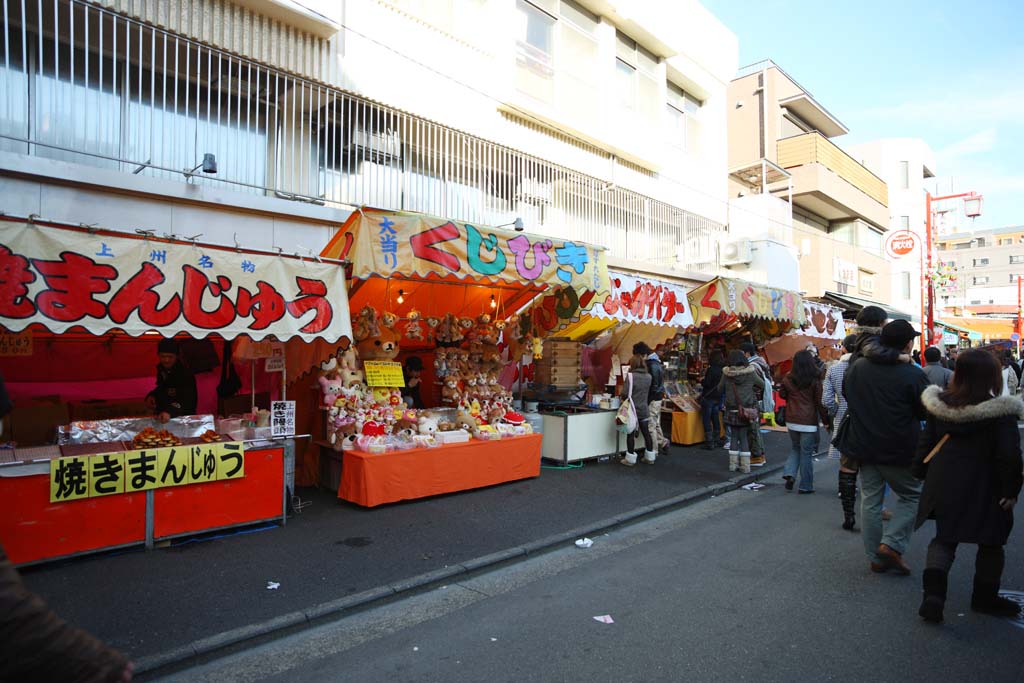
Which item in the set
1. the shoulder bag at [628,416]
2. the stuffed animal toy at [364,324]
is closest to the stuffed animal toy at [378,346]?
the stuffed animal toy at [364,324]

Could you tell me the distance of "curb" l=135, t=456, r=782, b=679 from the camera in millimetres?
3847

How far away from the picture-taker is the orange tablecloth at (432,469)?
7145 mm

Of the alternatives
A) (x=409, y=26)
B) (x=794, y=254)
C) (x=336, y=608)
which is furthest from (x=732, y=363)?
(x=794, y=254)

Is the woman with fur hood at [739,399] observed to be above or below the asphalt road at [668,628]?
above

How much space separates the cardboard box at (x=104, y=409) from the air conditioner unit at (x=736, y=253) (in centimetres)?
1482

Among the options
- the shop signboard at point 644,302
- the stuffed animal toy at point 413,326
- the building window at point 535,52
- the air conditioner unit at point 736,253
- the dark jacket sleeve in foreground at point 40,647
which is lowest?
the dark jacket sleeve in foreground at point 40,647

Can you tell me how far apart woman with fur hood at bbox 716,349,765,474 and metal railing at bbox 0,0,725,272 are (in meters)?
4.80

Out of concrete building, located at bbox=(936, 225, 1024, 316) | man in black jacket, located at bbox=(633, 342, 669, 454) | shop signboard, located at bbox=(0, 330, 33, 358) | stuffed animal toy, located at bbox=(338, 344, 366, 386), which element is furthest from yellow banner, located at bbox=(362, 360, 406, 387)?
concrete building, located at bbox=(936, 225, 1024, 316)

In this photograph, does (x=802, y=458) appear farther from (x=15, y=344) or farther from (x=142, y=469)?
(x=15, y=344)

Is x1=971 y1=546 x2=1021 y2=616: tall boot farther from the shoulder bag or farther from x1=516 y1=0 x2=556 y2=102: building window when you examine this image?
x1=516 y1=0 x2=556 y2=102: building window

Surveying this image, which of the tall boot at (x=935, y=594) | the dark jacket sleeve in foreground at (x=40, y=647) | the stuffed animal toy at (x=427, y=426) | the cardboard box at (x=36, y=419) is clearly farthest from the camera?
the stuffed animal toy at (x=427, y=426)

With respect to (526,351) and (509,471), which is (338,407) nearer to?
(509,471)

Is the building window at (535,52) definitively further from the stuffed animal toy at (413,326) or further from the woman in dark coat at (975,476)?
the woman in dark coat at (975,476)

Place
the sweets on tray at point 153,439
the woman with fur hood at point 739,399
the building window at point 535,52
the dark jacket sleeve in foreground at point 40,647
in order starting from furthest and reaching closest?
the building window at point 535,52, the woman with fur hood at point 739,399, the sweets on tray at point 153,439, the dark jacket sleeve in foreground at point 40,647
